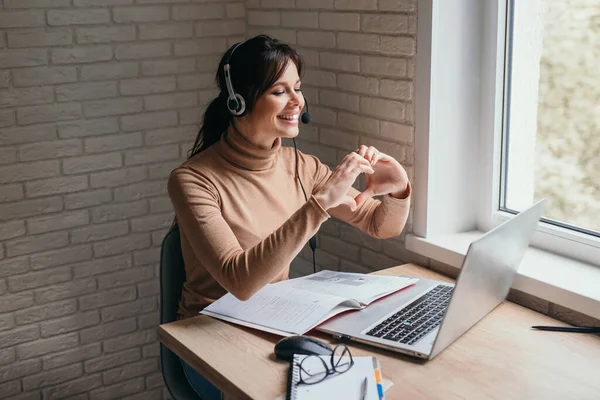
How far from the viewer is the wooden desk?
162 cm

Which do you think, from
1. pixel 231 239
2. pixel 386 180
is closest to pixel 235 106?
pixel 231 239

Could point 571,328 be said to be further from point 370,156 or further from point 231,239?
point 231,239

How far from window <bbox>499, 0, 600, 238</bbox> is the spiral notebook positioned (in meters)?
0.86

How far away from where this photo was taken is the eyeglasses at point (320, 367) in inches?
64.4

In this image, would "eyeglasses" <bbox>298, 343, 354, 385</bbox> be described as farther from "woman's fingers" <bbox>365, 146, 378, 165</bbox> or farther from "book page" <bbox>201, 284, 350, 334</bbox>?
"woman's fingers" <bbox>365, 146, 378, 165</bbox>

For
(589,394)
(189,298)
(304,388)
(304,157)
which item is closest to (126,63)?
(304,157)

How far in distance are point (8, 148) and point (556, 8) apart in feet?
5.83

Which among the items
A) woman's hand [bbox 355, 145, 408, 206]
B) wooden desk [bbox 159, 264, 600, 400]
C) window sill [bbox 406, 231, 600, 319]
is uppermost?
woman's hand [bbox 355, 145, 408, 206]

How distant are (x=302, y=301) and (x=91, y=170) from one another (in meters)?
1.17

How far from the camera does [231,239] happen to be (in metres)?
2.06

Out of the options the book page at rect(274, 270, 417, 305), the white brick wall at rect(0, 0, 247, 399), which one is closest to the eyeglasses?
the book page at rect(274, 270, 417, 305)

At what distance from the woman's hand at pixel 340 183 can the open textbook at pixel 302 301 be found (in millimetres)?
236

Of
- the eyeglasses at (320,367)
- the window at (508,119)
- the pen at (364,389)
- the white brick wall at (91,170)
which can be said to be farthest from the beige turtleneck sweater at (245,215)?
the white brick wall at (91,170)

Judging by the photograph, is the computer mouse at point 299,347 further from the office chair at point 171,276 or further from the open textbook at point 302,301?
the office chair at point 171,276
